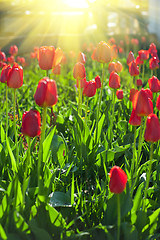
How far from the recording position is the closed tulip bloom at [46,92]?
1178 mm

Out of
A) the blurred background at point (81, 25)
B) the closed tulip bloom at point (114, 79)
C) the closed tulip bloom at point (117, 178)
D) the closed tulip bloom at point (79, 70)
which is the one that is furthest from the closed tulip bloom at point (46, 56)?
the blurred background at point (81, 25)

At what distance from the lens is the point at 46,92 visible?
1.19 metres

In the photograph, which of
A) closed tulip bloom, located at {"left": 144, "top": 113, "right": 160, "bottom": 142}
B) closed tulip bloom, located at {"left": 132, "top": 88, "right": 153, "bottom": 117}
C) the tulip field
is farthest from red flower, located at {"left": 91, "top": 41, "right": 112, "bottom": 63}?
closed tulip bloom, located at {"left": 144, "top": 113, "right": 160, "bottom": 142}

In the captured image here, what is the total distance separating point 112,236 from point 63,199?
0.34 meters

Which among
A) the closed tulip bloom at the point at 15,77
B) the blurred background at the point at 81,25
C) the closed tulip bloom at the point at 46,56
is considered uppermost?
the closed tulip bloom at the point at 46,56

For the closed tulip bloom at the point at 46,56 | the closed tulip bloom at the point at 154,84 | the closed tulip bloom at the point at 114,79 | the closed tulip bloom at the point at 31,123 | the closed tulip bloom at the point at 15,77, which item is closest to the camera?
the closed tulip bloom at the point at 31,123

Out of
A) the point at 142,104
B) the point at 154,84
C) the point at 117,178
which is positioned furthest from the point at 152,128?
the point at 154,84

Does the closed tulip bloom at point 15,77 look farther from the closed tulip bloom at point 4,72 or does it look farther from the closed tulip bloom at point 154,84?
the closed tulip bloom at point 154,84

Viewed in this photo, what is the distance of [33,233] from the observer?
131 centimetres

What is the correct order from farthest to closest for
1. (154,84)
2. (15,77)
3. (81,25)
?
(81,25) < (154,84) < (15,77)

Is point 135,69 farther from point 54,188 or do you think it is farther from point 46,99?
point 46,99

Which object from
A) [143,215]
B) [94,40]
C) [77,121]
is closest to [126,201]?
[143,215]

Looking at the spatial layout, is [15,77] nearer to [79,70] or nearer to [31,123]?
[31,123]

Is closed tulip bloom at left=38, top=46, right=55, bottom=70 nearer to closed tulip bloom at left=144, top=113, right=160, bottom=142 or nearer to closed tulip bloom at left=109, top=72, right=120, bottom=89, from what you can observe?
closed tulip bloom at left=109, top=72, right=120, bottom=89
